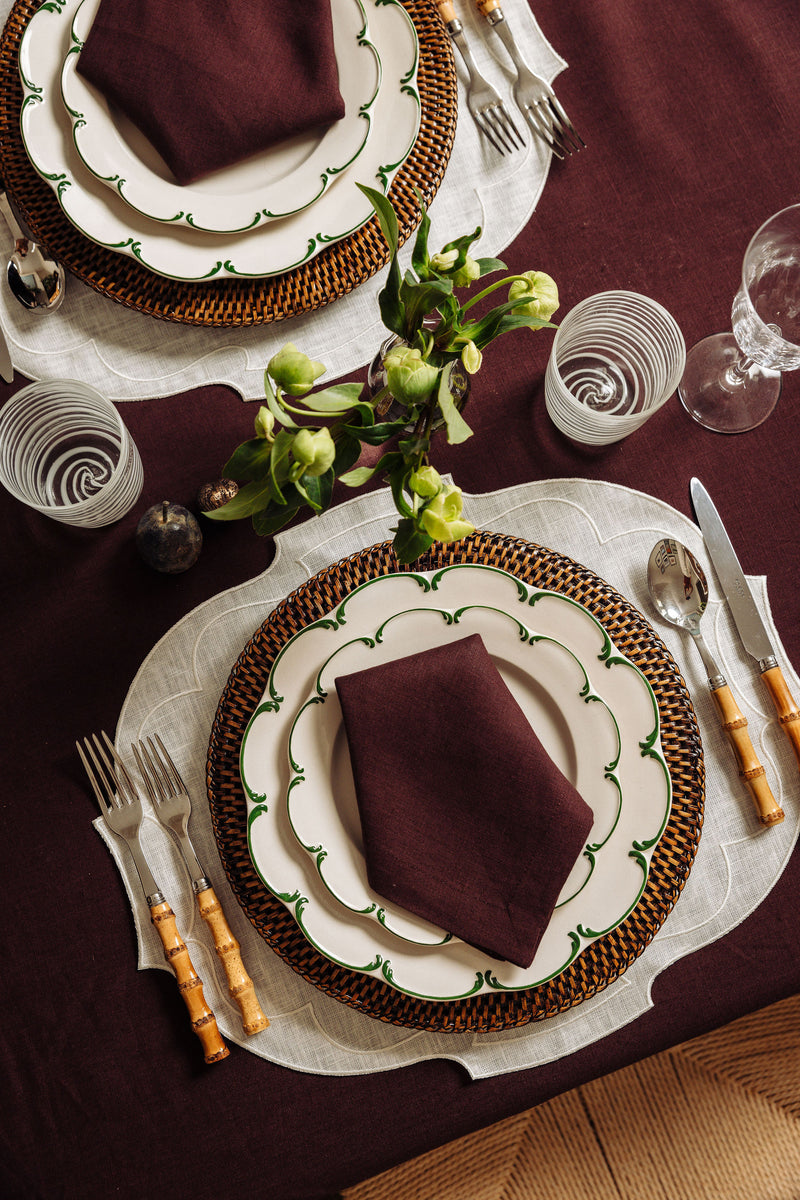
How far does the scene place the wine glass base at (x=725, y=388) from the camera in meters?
0.87

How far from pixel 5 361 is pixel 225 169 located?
30 centimetres

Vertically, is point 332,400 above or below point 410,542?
above

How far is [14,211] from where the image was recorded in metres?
0.83

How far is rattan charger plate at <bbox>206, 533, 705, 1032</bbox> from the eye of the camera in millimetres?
749

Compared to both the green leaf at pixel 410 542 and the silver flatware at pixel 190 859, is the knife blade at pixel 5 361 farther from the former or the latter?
the green leaf at pixel 410 542

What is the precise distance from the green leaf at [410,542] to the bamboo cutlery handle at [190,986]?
1.51 ft

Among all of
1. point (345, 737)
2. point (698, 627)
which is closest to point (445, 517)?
point (345, 737)

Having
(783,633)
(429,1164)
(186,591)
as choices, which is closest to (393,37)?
(186,591)

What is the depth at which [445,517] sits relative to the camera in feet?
1.67

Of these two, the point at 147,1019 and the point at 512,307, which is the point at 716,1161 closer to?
the point at 147,1019

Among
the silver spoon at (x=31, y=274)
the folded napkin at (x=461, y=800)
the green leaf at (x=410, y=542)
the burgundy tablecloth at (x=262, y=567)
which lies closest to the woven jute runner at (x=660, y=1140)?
the burgundy tablecloth at (x=262, y=567)

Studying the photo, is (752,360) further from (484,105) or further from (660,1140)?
(660,1140)

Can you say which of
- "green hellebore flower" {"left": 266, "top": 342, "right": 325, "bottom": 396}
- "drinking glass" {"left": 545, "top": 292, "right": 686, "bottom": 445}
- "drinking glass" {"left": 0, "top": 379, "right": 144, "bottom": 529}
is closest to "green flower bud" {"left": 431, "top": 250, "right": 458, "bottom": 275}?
"green hellebore flower" {"left": 266, "top": 342, "right": 325, "bottom": 396}

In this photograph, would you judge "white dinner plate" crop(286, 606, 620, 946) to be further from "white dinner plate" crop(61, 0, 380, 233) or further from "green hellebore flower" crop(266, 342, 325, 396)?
"white dinner plate" crop(61, 0, 380, 233)
